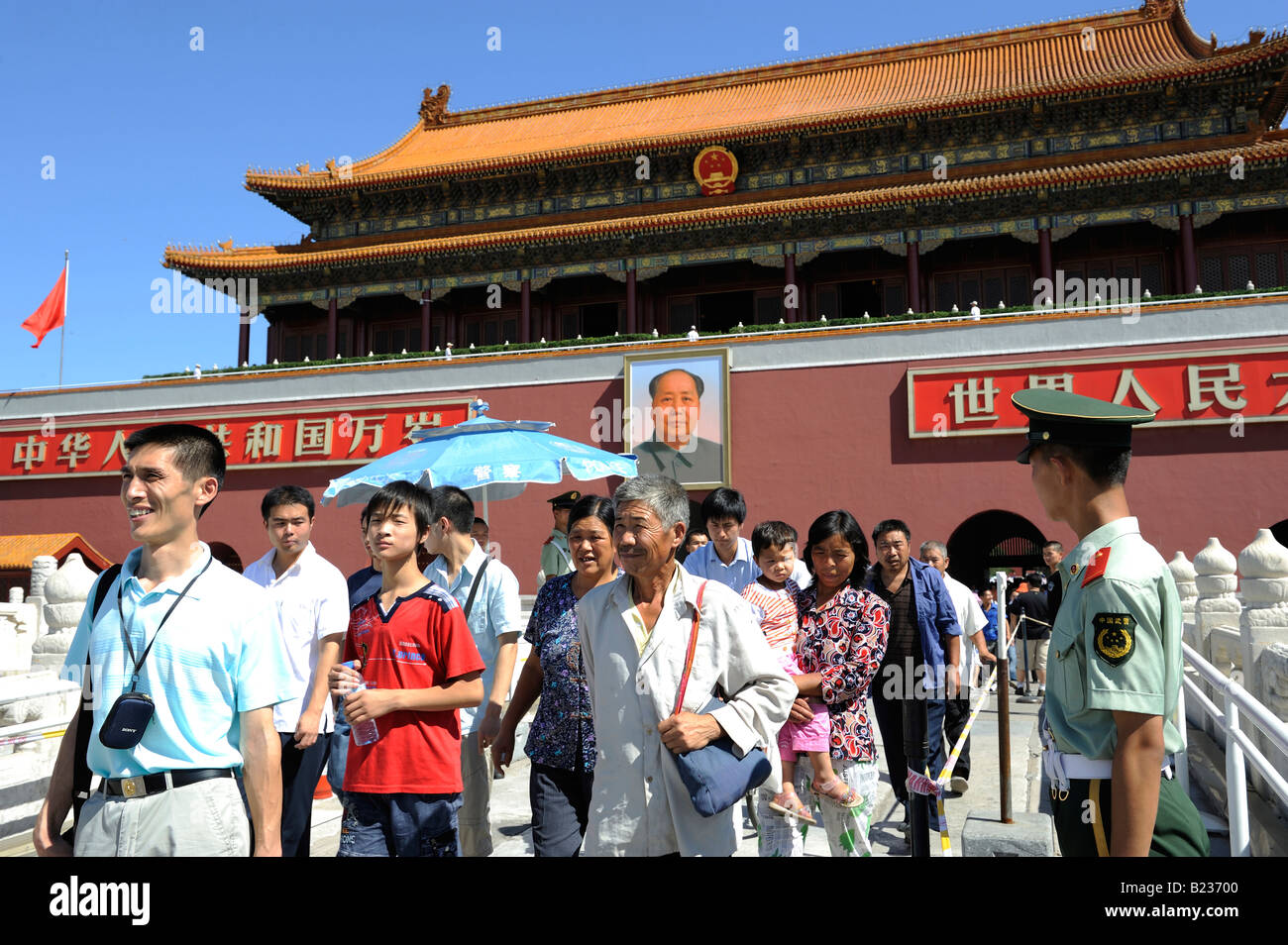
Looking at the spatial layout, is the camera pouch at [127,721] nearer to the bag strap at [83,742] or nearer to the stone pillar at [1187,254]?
the bag strap at [83,742]

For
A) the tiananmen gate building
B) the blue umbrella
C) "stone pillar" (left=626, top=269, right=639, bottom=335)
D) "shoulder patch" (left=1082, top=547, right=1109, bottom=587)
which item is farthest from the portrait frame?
"shoulder patch" (left=1082, top=547, right=1109, bottom=587)

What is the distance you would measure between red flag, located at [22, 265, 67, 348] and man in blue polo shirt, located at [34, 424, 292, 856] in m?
18.3

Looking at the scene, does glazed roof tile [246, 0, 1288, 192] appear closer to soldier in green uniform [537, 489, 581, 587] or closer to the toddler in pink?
soldier in green uniform [537, 489, 581, 587]

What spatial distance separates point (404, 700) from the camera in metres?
2.80

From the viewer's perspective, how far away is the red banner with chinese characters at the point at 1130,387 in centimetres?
1252

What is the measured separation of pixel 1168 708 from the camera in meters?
1.87

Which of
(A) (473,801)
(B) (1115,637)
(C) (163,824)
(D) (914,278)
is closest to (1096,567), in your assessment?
(B) (1115,637)

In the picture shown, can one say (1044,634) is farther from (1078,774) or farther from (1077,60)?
(1077,60)

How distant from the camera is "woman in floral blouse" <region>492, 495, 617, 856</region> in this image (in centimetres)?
309

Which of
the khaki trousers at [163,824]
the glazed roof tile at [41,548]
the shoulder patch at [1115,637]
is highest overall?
the glazed roof tile at [41,548]

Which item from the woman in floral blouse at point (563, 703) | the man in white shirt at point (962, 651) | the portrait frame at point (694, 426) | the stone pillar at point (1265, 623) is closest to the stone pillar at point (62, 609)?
the woman in floral blouse at point (563, 703)

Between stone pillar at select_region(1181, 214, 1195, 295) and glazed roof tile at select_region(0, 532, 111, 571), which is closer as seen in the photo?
stone pillar at select_region(1181, 214, 1195, 295)

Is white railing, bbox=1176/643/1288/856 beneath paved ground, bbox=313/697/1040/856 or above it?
above
